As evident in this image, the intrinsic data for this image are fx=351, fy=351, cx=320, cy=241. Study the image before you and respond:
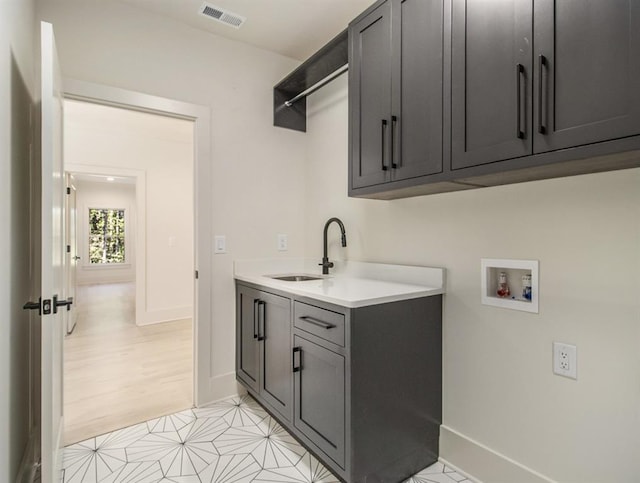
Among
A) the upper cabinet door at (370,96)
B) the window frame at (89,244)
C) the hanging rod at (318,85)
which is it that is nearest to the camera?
the upper cabinet door at (370,96)

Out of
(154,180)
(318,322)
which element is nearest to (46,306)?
(318,322)

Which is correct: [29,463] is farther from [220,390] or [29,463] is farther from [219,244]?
[219,244]

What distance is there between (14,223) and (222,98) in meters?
1.62

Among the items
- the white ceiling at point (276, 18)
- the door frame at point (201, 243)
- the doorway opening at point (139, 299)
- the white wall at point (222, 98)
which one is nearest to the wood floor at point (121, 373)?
the doorway opening at point (139, 299)

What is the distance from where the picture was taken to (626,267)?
4.20 feet

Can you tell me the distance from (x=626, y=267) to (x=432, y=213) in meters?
0.89

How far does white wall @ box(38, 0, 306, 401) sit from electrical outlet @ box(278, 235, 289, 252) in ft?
0.13

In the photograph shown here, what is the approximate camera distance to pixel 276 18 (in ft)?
7.91

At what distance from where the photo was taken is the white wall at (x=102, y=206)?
9406 millimetres

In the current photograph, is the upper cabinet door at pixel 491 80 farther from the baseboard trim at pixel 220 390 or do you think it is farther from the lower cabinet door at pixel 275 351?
the baseboard trim at pixel 220 390

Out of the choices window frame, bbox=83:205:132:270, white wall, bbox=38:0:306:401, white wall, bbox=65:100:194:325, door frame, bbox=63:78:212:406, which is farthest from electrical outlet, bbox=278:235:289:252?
window frame, bbox=83:205:132:270

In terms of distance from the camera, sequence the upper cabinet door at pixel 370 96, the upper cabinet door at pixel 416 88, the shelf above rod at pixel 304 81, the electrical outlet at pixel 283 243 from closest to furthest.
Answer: the upper cabinet door at pixel 416 88, the upper cabinet door at pixel 370 96, the shelf above rod at pixel 304 81, the electrical outlet at pixel 283 243

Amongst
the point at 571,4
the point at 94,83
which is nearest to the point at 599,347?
the point at 571,4

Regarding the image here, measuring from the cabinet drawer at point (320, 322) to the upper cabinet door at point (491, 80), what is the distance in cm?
85
